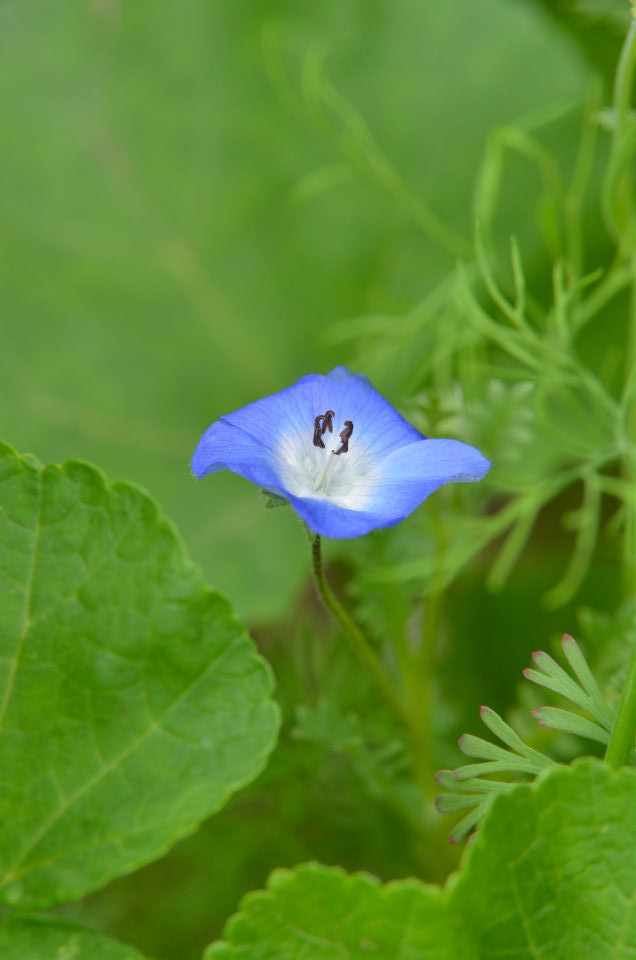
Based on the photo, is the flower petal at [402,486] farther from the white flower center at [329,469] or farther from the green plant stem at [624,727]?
the green plant stem at [624,727]

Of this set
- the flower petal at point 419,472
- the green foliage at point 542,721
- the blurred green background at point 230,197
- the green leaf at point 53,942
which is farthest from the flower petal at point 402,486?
the blurred green background at point 230,197

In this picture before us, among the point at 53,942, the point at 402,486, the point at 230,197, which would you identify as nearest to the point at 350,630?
the point at 402,486

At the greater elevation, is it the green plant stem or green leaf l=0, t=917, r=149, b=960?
the green plant stem

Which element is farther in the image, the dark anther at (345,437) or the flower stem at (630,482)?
the dark anther at (345,437)

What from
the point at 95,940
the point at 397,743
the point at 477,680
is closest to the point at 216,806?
the point at 95,940

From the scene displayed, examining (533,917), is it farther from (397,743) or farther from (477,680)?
(477,680)

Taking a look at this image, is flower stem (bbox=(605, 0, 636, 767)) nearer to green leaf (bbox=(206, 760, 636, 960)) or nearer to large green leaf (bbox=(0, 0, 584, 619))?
green leaf (bbox=(206, 760, 636, 960))

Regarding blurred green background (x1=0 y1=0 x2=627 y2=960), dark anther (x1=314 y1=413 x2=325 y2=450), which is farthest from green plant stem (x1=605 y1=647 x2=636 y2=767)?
blurred green background (x1=0 y1=0 x2=627 y2=960)
